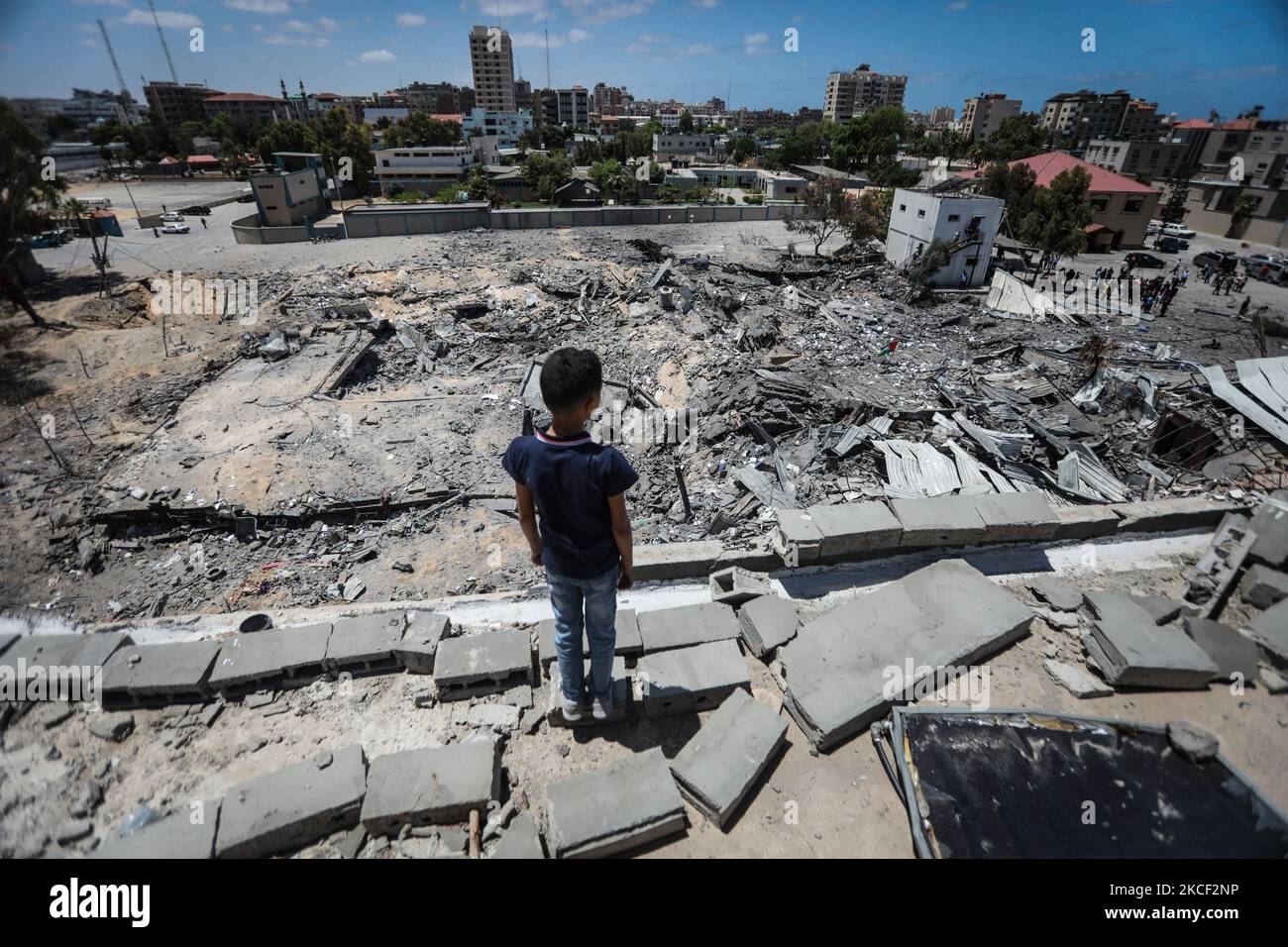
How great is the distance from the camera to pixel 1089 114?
7256 cm

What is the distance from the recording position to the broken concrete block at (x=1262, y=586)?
147 inches

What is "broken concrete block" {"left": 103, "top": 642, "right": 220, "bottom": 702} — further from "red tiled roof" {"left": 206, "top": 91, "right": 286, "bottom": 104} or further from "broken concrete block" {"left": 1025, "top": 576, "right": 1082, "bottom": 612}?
"red tiled roof" {"left": 206, "top": 91, "right": 286, "bottom": 104}

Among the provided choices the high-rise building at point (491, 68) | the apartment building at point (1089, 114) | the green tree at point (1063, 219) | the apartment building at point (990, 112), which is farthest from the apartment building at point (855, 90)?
the green tree at point (1063, 219)

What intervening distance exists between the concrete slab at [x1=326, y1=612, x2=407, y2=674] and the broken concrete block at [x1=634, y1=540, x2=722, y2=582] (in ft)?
5.54

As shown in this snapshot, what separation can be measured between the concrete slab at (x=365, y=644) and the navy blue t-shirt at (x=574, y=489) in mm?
1495

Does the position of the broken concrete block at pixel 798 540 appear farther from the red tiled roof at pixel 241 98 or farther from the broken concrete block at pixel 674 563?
the red tiled roof at pixel 241 98

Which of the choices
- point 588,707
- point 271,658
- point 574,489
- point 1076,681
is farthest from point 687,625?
point 271,658

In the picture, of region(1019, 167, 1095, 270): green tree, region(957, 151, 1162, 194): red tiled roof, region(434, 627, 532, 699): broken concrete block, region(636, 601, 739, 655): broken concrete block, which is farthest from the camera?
region(957, 151, 1162, 194): red tiled roof

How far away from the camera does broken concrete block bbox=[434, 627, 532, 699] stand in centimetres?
315

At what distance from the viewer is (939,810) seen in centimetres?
247

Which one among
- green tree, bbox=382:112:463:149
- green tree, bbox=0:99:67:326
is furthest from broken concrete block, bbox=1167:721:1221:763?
green tree, bbox=382:112:463:149

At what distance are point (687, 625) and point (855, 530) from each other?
1.50 meters

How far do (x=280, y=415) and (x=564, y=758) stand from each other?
974cm

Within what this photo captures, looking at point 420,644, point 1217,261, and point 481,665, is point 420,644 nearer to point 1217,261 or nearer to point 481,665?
point 481,665
